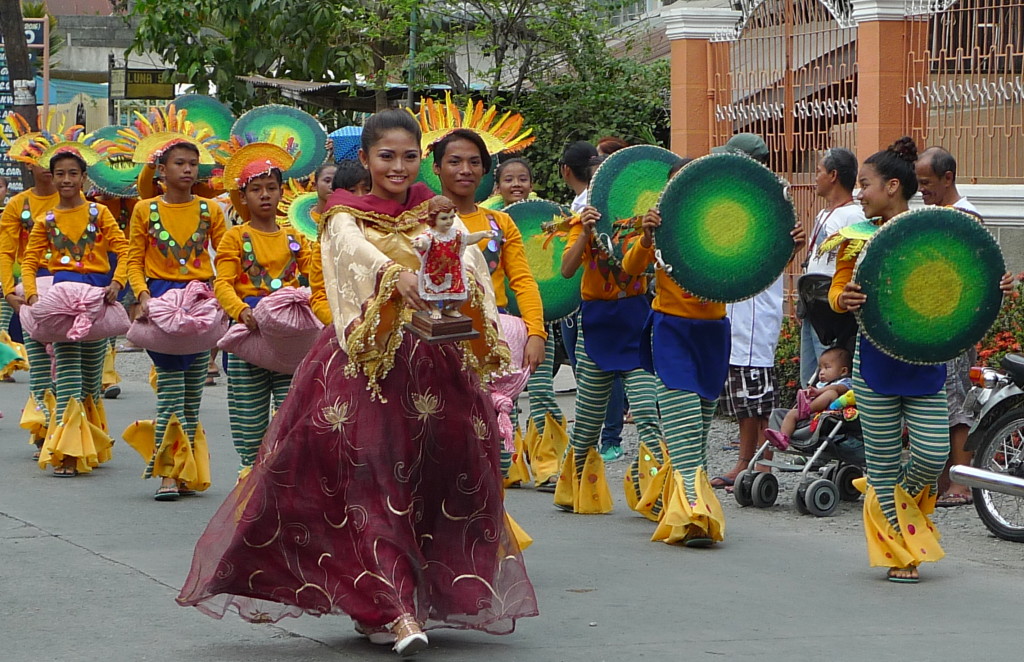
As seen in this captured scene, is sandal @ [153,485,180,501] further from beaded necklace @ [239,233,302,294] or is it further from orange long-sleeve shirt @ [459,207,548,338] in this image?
orange long-sleeve shirt @ [459,207,548,338]

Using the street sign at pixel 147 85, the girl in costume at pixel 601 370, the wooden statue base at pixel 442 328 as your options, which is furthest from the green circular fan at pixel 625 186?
the street sign at pixel 147 85

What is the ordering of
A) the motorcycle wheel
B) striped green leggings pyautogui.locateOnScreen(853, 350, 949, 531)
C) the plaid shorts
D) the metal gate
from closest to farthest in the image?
striped green leggings pyautogui.locateOnScreen(853, 350, 949, 531) → the motorcycle wheel → the plaid shorts → the metal gate

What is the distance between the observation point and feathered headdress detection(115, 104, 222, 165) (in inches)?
356

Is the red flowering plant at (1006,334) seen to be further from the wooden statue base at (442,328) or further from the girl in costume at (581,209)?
the wooden statue base at (442,328)

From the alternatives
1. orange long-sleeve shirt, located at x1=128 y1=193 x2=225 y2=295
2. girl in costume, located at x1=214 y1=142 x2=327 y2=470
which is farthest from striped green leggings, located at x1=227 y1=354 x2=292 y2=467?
orange long-sleeve shirt, located at x1=128 y1=193 x2=225 y2=295

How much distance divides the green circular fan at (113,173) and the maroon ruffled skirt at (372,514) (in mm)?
7328

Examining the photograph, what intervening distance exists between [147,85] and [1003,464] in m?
15.0

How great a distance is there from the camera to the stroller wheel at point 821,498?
8.55 metres

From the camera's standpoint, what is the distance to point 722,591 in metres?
6.65

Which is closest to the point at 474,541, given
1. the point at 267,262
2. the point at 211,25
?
the point at 267,262

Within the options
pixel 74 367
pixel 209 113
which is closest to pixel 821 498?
pixel 74 367

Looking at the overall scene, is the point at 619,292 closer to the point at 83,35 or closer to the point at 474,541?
the point at 474,541

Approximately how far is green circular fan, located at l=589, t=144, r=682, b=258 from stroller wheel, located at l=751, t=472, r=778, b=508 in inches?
60.4

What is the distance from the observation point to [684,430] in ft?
24.8
